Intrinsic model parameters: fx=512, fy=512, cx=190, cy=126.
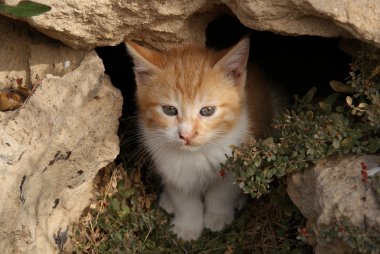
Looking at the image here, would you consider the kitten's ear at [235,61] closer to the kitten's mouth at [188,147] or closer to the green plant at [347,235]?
the kitten's mouth at [188,147]

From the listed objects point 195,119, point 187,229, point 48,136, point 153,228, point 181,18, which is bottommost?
point 187,229

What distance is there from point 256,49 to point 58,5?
1807 millimetres

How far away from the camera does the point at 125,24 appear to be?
2.40 m

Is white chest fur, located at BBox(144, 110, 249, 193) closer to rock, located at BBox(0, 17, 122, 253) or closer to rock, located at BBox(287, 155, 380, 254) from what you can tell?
rock, located at BBox(0, 17, 122, 253)

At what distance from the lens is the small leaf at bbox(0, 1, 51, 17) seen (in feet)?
6.88

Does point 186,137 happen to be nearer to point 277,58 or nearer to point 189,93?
point 189,93

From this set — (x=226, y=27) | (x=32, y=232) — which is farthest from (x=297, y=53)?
(x=32, y=232)

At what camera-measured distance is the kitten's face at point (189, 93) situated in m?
2.55

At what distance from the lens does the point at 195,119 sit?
2547mm

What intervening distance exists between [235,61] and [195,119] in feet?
1.20

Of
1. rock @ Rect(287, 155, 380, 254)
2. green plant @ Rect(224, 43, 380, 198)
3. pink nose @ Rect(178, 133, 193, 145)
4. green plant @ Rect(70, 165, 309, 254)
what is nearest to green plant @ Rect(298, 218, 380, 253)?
rock @ Rect(287, 155, 380, 254)

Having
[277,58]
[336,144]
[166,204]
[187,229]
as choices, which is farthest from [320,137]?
[277,58]

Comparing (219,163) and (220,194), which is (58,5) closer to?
(219,163)

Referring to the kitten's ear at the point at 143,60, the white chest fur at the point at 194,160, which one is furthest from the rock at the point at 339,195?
the kitten's ear at the point at 143,60
